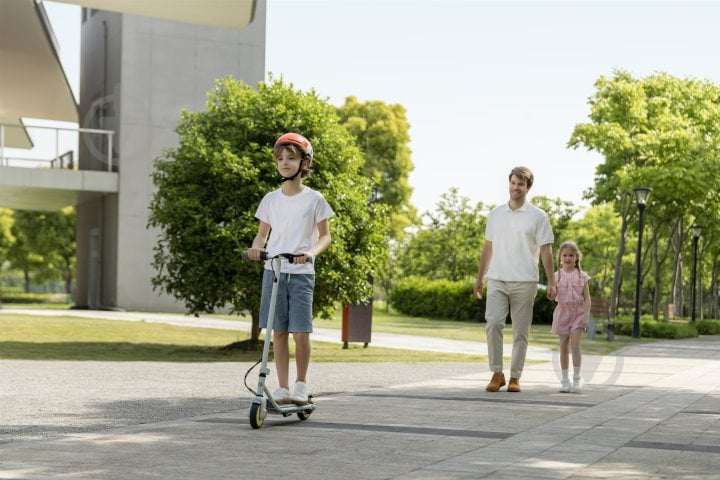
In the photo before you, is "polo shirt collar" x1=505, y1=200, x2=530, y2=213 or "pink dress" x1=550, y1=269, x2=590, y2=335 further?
"pink dress" x1=550, y1=269, x2=590, y2=335

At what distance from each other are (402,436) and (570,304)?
14.1ft

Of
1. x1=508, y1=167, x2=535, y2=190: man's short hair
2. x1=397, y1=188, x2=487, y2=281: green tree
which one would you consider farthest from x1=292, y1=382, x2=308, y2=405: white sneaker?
x1=397, y1=188, x2=487, y2=281: green tree

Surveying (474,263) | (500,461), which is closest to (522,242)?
(500,461)

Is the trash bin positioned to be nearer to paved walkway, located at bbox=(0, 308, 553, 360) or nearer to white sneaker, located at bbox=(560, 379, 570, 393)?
paved walkway, located at bbox=(0, 308, 553, 360)

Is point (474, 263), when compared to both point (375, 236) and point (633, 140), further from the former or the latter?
point (375, 236)

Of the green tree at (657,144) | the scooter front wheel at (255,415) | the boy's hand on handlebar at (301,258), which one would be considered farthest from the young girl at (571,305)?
the green tree at (657,144)

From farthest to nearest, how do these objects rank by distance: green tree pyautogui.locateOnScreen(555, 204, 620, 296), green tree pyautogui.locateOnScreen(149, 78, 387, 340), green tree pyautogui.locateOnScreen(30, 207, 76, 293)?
1. green tree pyautogui.locateOnScreen(555, 204, 620, 296)
2. green tree pyautogui.locateOnScreen(30, 207, 76, 293)
3. green tree pyautogui.locateOnScreen(149, 78, 387, 340)

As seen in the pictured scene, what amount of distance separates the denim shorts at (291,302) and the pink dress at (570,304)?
13.0 ft

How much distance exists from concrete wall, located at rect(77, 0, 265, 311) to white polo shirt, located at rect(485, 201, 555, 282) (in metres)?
23.6

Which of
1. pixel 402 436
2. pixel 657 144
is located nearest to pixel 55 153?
A: pixel 657 144

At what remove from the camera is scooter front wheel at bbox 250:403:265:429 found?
7.08 m

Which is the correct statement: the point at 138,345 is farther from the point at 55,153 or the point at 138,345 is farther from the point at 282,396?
the point at 55,153

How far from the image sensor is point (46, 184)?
3133cm

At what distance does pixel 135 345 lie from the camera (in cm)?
1859
